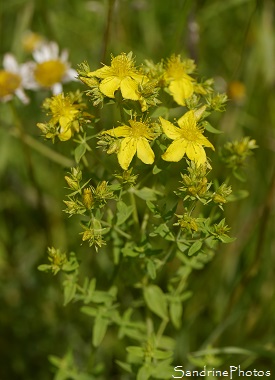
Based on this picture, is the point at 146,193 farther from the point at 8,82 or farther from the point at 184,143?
the point at 8,82

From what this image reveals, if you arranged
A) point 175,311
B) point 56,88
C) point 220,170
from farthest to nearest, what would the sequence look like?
point 56,88 → point 220,170 → point 175,311

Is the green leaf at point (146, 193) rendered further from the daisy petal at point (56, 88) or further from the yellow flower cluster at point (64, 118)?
the daisy petal at point (56, 88)

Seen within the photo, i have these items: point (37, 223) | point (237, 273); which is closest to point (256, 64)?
point (237, 273)

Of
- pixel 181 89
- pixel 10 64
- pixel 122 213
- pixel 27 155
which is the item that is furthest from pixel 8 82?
pixel 122 213

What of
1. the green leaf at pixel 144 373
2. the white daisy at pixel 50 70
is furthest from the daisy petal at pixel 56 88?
the green leaf at pixel 144 373

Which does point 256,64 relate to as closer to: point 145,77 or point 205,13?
point 205,13
